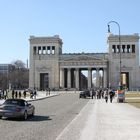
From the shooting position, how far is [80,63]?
177875 mm

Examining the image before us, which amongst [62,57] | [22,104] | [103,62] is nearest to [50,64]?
[62,57]

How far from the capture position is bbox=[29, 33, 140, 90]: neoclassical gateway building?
177m

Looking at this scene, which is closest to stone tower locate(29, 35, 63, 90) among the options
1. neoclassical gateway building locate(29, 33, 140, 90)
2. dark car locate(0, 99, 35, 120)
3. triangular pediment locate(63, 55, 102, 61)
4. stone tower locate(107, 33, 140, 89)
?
neoclassical gateway building locate(29, 33, 140, 90)

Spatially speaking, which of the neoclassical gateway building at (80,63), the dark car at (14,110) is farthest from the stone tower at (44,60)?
the dark car at (14,110)

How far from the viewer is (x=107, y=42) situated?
612ft

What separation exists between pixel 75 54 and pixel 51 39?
1337cm

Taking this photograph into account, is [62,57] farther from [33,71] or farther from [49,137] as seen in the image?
[49,137]

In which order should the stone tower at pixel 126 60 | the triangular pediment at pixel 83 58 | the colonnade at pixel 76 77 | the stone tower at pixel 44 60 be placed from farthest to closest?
the stone tower at pixel 44 60 < the colonnade at pixel 76 77 < the triangular pediment at pixel 83 58 < the stone tower at pixel 126 60

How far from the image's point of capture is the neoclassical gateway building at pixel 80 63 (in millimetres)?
176875

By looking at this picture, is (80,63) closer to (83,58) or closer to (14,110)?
(83,58)

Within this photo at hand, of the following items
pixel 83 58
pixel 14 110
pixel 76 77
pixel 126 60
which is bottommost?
pixel 14 110

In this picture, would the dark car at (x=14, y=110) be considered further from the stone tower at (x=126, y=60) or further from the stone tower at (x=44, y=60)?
the stone tower at (x=44, y=60)

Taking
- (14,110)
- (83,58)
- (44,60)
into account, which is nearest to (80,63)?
(83,58)

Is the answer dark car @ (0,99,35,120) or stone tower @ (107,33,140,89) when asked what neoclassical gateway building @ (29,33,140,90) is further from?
dark car @ (0,99,35,120)
